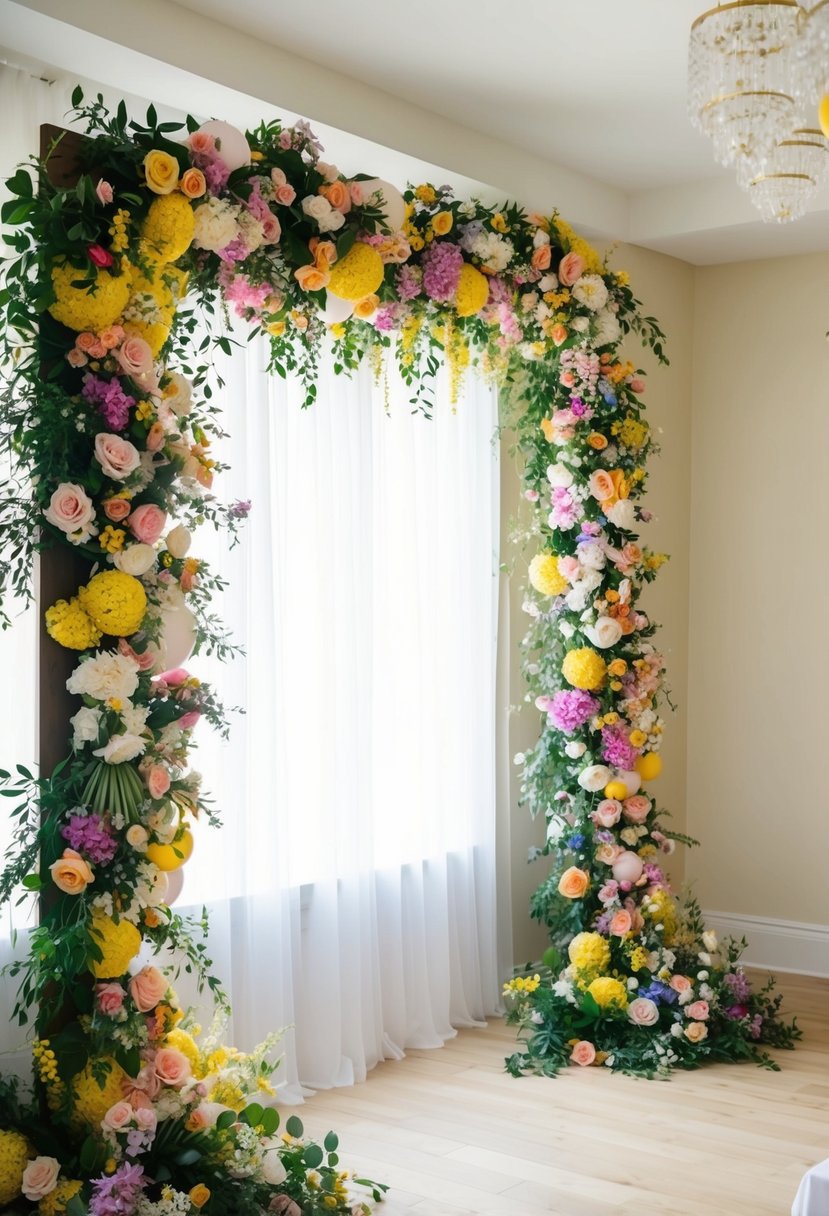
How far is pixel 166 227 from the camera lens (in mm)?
3496

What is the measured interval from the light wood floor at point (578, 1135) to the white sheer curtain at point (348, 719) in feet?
1.01

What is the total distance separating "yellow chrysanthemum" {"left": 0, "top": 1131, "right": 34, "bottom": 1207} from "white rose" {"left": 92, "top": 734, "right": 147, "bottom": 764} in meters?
0.88

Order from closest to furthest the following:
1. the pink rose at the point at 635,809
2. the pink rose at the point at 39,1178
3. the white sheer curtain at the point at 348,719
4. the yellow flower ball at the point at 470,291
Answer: the pink rose at the point at 39,1178
the white sheer curtain at the point at 348,719
the yellow flower ball at the point at 470,291
the pink rose at the point at 635,809

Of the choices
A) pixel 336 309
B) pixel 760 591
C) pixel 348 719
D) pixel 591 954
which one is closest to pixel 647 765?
pixel 591 954

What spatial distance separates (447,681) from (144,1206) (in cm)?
247

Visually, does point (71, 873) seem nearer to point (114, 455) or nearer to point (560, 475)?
point (114, 455)

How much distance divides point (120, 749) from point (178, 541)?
56 centimetres

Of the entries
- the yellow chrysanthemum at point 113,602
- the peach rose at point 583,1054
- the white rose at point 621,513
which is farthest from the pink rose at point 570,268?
the peach rose at point 583,1054

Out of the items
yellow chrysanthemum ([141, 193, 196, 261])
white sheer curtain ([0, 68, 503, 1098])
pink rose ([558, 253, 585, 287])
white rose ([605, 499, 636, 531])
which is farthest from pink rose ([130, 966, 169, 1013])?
pink rose ([558, 253, 585, 287])

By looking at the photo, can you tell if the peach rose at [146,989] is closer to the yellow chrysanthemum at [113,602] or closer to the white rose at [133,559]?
the yellow chrysanthemum at [113,602]

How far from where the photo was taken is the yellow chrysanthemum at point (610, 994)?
484 cm

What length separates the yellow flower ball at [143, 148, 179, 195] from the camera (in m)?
3.44

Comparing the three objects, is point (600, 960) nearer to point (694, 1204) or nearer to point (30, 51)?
point (694, 1204)

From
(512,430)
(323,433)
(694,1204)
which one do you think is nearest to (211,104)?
(323,433)
